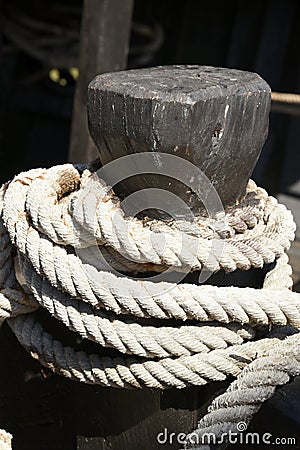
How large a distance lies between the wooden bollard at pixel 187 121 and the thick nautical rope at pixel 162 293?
5 cm

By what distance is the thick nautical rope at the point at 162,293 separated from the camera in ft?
2.68

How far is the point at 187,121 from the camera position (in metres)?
0.79

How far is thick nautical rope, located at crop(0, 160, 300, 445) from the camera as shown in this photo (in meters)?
0.82

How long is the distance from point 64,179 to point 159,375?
299 mm

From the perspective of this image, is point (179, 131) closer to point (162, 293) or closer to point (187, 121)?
Answer: point (187, 121)

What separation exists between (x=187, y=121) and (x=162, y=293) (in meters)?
0.20

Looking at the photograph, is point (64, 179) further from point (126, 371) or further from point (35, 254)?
point (126, 371)

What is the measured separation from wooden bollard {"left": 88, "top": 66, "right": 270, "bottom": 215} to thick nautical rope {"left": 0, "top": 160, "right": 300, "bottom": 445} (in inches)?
2.0

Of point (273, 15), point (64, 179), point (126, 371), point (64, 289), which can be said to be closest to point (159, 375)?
point (126, 371)

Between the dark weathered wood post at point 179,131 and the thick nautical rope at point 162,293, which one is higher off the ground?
the dark weathered wood post at point 179,131

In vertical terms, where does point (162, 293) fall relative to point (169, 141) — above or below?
below

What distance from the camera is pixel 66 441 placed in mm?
1084

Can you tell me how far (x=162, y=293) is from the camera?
82 cm

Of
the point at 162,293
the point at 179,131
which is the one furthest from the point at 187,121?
the point at 162,293
